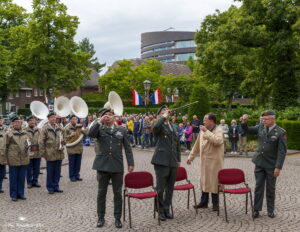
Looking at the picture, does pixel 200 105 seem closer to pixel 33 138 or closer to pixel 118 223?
pixel 33 138

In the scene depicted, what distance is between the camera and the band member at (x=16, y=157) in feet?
29.9

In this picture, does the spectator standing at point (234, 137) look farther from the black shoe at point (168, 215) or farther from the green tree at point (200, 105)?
the black shoe at point (168, 215)

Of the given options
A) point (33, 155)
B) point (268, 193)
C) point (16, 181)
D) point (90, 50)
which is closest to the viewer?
point (268, 193)

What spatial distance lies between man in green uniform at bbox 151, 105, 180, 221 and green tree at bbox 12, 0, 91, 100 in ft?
116

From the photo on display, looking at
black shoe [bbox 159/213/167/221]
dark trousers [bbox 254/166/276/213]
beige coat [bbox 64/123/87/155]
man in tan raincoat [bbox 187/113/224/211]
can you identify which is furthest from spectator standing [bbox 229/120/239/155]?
black shoe [bbox 159/213/167/221]

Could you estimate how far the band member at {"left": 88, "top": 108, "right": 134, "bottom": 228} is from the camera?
6.74m

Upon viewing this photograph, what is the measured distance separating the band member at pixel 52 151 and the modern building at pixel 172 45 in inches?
4158

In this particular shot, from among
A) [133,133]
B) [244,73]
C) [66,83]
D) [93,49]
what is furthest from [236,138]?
[93,49]

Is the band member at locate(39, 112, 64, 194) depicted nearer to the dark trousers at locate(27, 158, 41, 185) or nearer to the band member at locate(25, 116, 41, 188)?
the band member at locate(25, 116, 41, 188)

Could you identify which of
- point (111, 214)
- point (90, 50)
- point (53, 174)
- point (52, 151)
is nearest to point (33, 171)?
point (53, 174)

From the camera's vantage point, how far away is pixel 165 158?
279 inches

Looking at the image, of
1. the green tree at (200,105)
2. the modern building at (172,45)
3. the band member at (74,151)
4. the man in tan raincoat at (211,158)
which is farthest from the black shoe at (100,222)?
the modern building at (172,45)

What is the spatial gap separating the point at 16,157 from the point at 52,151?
1.01 m

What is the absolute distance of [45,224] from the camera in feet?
23.1
